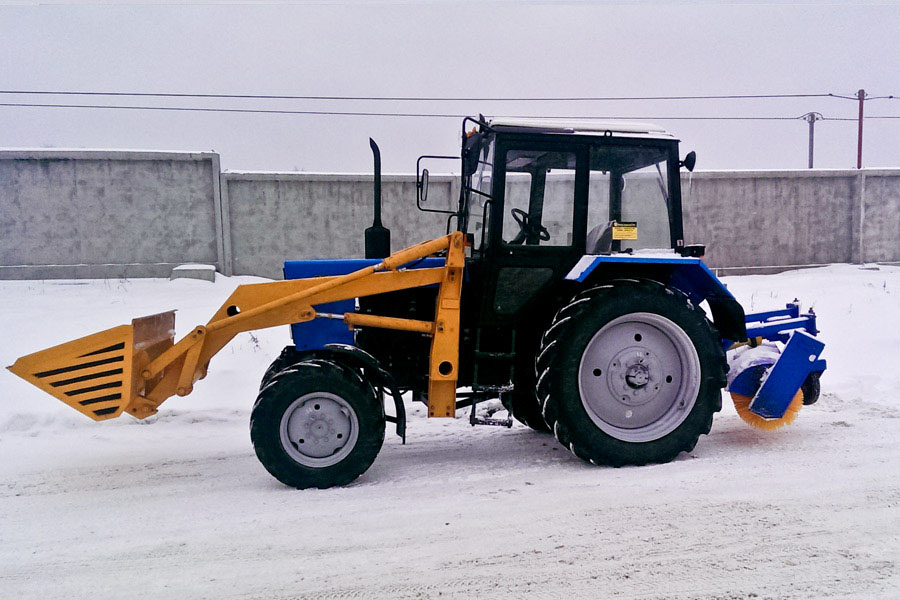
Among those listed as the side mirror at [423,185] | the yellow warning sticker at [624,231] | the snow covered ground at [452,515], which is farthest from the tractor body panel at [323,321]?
the yellow warning sticker at [624,231]

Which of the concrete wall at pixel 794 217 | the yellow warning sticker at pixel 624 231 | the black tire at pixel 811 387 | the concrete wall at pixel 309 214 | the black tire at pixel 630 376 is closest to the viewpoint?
the black tire at pixel 630 376

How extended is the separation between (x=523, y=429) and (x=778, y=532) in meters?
2.37

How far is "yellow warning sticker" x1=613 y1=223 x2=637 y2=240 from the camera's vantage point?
4.27 metres

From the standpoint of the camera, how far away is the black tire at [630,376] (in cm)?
405

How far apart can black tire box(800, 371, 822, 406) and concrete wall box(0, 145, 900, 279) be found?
762 cm

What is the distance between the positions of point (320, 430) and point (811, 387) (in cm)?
355

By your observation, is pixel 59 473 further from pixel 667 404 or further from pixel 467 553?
pixel 667 404

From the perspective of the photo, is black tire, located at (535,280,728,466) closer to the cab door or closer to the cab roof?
the cab door

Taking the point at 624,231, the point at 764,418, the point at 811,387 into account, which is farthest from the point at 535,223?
the point at 811,387

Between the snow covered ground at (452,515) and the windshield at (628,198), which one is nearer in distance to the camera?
the snow covered ground at (452,515)

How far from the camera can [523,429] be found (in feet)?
17.0

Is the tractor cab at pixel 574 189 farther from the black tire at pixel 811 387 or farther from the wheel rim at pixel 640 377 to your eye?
the black tire at pixel 811 387

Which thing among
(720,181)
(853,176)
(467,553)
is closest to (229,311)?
(467,553)

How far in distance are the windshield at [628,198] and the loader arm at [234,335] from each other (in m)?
0.98
